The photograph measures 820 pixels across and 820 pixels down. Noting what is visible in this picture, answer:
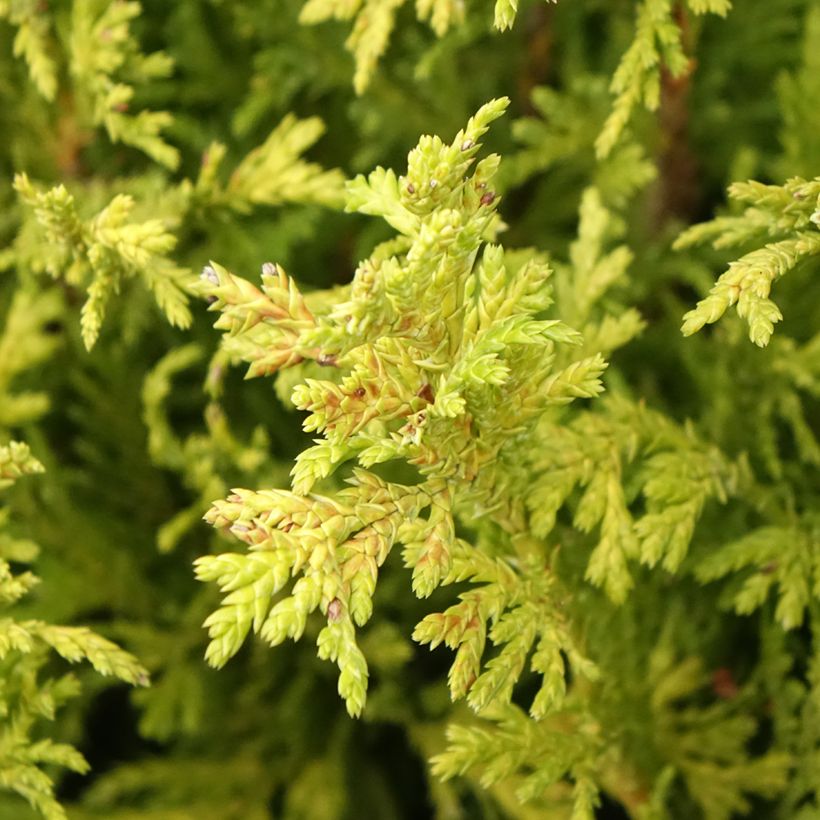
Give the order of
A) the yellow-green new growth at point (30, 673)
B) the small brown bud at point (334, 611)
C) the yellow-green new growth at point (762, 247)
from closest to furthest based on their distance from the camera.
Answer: the small brown bud at point (334, 611), the yellow-green new growth at point (762, 247), the yellow-green new growth at point (30, 673)

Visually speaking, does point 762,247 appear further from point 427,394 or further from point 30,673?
point 30,673

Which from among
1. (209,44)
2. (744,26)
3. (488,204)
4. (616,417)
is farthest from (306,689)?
(744,26)

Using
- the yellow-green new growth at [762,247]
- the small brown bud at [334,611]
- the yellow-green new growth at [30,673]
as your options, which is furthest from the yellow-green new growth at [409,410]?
the yellow-green new growth at [30,673]

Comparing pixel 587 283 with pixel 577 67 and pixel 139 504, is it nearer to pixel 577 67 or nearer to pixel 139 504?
pixel 577 67

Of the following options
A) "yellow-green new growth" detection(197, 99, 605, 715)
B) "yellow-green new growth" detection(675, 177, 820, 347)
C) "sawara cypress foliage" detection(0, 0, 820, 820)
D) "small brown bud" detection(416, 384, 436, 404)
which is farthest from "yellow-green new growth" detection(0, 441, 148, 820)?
"yellow-green new growth" detection(675, 177, 820, 347)

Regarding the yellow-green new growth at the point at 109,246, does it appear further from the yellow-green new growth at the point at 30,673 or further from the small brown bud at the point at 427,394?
the small brown bud at the point at 427,394

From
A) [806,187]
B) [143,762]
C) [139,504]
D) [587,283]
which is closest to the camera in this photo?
[806,187]

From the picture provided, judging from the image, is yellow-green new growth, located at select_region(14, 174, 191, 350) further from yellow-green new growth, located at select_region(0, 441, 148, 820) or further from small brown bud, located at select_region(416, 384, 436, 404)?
small brown bud, located at select_region(416, 384, 436, 404)

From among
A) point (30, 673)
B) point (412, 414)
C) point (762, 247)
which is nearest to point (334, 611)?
point (412, 414)
